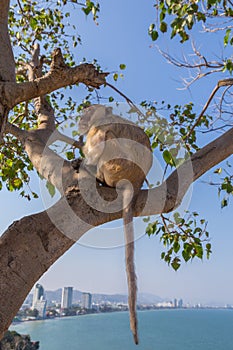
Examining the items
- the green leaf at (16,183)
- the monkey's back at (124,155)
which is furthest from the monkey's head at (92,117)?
the green leaf at (16,183)

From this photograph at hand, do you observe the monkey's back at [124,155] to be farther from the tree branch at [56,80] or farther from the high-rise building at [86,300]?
the high-rise building at [86,300]

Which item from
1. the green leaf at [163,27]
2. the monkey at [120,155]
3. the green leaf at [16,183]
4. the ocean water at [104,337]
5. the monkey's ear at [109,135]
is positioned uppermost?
the green leaf at [163,27]

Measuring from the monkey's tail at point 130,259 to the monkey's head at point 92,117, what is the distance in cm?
92

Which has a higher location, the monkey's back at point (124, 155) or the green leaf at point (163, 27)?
the green leaf at point (163, 27)

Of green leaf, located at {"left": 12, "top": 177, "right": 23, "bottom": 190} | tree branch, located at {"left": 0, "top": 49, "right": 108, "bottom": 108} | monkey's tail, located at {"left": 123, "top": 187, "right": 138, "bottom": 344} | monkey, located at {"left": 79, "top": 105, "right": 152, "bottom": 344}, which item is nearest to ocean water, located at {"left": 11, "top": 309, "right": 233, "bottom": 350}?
green leaf, located at {"left": 12, "top": 177, "right": 23, "bottom": 190}

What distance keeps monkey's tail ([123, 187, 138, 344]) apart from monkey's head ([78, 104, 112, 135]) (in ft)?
3.01

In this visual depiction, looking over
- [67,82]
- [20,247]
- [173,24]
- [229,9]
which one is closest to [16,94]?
[67,82]

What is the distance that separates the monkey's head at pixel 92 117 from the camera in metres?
2.40

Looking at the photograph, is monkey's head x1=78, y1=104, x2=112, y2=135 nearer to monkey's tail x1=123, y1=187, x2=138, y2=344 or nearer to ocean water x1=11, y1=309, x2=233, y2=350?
monkey's tail x1=123, y1=187, x2=138, y2=344

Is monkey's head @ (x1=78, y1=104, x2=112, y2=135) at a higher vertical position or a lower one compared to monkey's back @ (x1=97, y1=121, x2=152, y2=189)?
higher

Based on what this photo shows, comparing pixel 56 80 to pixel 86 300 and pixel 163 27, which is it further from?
pixel 86 300

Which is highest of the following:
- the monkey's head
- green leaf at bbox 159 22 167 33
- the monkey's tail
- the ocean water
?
green leaf at bbox 159 22 167 33

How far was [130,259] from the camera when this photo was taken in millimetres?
1436

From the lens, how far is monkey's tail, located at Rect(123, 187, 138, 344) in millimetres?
1199
